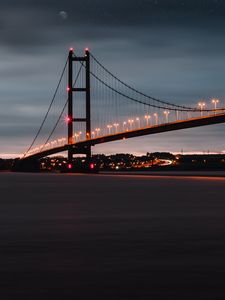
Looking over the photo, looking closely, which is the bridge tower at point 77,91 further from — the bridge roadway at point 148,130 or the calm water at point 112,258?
the calm water at point 112,258

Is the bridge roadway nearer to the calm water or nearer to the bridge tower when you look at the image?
the bridge tower

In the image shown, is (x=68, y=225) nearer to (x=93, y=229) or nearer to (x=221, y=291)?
(x=93, y=229)

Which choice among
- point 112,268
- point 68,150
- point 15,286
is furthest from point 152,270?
point 68,150

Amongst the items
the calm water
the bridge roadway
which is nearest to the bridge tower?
the bridge roadway

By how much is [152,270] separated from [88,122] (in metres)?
84.0

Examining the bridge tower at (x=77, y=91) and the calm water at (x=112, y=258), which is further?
the bridge tower at (x=77, y=91)

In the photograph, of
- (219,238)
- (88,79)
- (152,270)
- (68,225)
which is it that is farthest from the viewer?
(88,79)

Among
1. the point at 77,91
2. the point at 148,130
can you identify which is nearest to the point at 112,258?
the point at 148,130

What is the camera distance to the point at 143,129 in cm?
7825

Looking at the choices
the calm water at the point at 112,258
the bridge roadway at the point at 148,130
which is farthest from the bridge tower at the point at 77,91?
the calm water at the point at 112,258

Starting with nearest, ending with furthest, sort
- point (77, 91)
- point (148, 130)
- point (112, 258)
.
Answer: point (112, 258) → point (148, 130) → point (77, 91)

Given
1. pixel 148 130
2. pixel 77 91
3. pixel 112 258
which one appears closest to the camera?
pixel 112 258

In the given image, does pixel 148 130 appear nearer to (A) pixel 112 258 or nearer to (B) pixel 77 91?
(B) pixel 77 91

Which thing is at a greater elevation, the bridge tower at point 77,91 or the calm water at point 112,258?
the bridge tower at point 77,91
